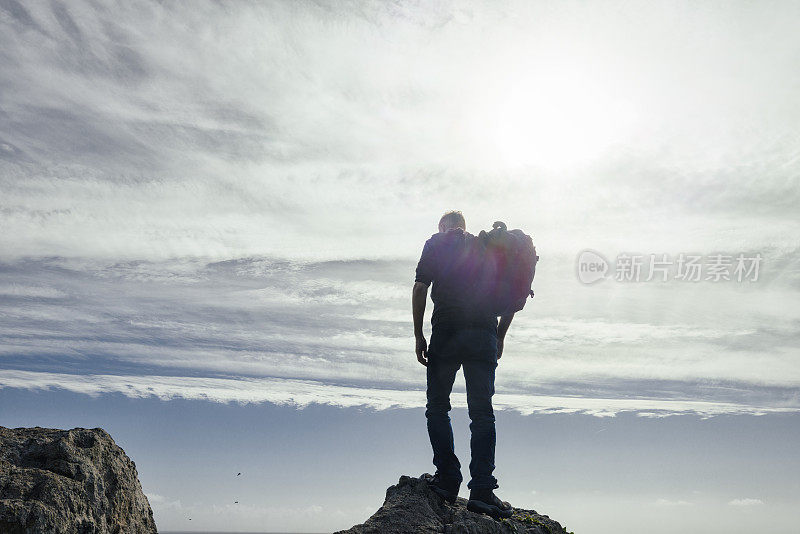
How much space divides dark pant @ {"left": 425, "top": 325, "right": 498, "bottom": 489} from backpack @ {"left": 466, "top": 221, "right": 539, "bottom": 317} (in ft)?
1.67

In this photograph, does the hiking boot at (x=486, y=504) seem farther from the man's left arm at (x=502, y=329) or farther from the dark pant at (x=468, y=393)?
the man's left arm at (x=502, y=329)

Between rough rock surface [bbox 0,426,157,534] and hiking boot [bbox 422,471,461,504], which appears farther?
hiking boot [bbox 422,471,461,504]

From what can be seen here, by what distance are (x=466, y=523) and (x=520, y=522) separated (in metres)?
1.44

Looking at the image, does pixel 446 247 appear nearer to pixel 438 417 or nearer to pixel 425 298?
pixel 425 298

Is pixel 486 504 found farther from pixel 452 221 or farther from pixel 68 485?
pixel 68 485

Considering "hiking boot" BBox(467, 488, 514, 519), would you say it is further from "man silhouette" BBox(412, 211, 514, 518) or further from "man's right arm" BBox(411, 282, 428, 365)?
"man's right arm" BBox(411, 282, 428, 365)

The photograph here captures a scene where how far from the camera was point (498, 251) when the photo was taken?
10.2 metres

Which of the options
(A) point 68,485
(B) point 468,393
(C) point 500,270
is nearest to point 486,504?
(B) point 468,393

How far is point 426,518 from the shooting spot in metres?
8.98

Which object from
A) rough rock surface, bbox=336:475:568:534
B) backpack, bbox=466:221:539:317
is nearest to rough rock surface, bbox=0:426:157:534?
rough rock surface, bbox=336:475:568:534

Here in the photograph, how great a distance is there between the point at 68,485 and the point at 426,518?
4678 mm

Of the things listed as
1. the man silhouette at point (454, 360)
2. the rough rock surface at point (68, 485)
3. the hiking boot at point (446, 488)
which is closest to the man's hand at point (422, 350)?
the man silhouette at point (454, 360)

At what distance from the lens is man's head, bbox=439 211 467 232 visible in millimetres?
10227

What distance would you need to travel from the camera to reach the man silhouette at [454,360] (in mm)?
9552
